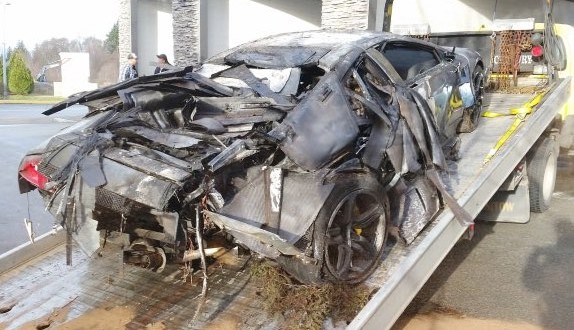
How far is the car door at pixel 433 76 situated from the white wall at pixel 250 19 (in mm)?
12810

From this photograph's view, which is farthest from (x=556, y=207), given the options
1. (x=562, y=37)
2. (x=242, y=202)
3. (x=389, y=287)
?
(x=242, y=202)

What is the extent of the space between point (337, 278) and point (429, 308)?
1.31m

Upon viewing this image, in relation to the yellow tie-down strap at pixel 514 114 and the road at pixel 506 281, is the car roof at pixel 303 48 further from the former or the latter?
the road at pixel 506 281

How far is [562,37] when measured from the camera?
24.8 feet

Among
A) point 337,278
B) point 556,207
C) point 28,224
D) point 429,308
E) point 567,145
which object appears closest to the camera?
point 337,278

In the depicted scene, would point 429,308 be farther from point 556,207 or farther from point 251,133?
point 556,207

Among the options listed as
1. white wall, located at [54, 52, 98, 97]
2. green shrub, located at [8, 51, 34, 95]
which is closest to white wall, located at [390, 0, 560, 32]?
white wall, located at [54, 52, 98, 97]

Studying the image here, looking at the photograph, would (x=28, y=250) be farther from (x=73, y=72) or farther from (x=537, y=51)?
(x=73, y=72)

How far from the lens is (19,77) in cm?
3238

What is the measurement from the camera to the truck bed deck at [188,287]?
3314 mm

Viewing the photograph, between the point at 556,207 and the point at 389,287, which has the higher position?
the point at 389,287

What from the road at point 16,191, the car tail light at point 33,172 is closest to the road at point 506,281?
the car tail light at point 33,172

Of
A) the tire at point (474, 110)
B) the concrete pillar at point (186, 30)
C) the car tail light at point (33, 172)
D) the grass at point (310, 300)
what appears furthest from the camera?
the concrete pillar at point (186, 30)

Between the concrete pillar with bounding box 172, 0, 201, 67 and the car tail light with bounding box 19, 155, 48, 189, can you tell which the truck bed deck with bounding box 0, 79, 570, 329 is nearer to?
the car tail light with bounding box 19, 155, 48, 189
